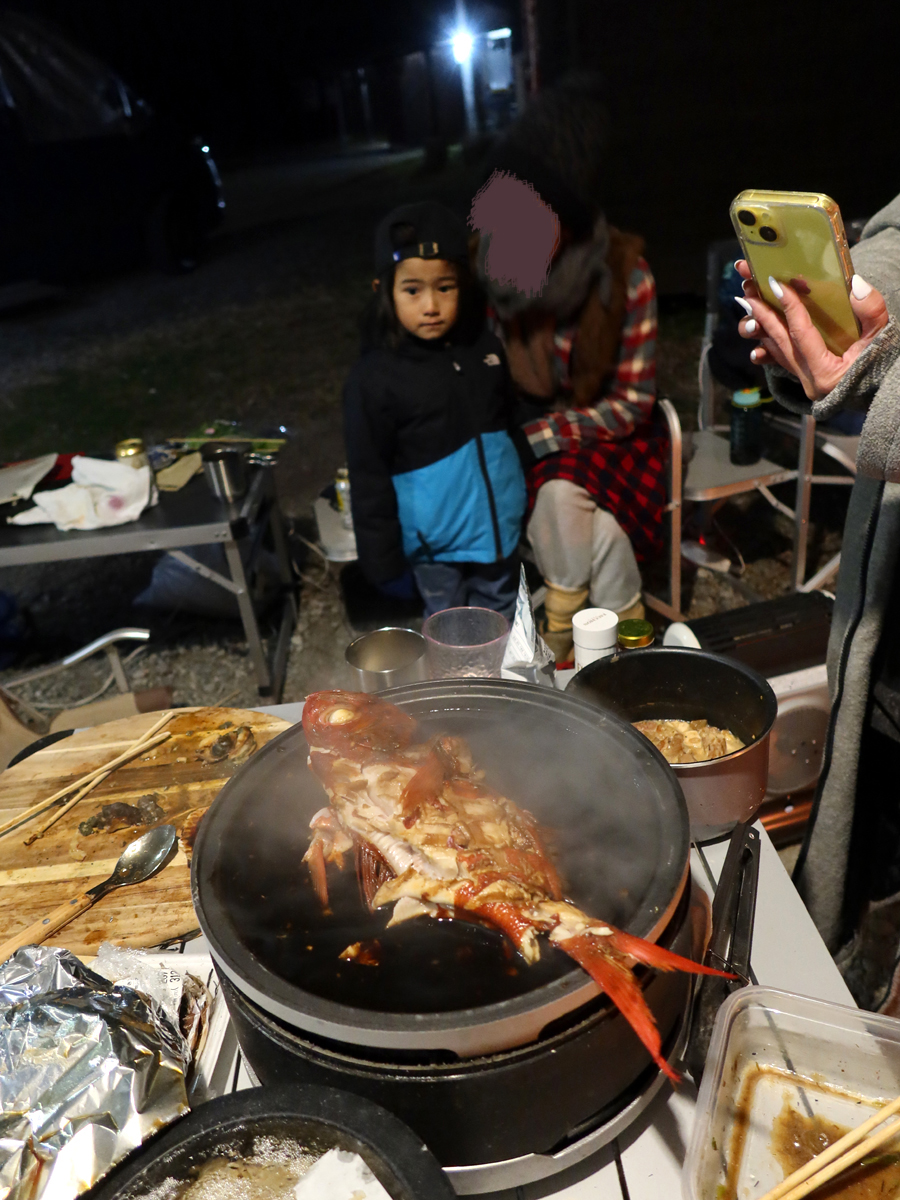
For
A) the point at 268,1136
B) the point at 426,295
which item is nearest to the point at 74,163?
the point at 426,295

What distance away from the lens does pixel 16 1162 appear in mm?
1135

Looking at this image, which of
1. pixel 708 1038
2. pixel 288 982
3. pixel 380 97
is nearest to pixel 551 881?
pixel 708 1038

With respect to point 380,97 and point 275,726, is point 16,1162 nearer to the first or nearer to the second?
point 275,726

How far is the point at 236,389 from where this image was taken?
30.2ft

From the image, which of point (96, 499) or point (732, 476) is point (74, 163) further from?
point (732, 476)

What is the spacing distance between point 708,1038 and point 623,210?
9654mm

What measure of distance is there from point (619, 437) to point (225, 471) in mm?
1920

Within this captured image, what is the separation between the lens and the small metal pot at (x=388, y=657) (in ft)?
7.16

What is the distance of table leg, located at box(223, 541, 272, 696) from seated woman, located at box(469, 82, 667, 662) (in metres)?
1.44

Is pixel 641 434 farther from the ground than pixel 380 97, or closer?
closer

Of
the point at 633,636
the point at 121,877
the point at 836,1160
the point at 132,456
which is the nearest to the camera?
the point at 836,1160

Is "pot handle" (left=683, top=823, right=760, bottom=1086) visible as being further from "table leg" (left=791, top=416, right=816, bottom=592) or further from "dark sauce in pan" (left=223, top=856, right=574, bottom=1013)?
"table leg" (left=791, top=416, right=816, bottom=592)

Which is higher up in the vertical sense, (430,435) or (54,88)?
(54,88)

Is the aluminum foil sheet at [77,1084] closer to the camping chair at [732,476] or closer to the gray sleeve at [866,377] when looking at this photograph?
the gray sleeve at [866,377]
